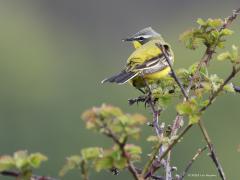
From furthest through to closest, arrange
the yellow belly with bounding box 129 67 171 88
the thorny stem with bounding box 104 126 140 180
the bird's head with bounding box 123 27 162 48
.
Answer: the bird's head with bounding box 123 27 162 48
the yellow belly with bounding box 129 67 171 88
the thorny stem with bounding box 104 126 140 180

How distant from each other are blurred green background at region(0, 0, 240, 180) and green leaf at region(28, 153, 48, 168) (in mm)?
18065

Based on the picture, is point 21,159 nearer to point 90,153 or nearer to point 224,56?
point 90,153

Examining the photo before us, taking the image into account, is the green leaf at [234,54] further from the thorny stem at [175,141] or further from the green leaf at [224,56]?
the thorny stem at [175,141]

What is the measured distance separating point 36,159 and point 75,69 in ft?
120

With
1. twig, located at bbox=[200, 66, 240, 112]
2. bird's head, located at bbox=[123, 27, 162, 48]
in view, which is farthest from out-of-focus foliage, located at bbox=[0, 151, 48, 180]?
bird's head, located at bbox=[123, 27, 162, 48]

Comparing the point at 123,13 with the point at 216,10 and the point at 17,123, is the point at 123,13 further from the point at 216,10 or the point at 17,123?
the point at 17,123

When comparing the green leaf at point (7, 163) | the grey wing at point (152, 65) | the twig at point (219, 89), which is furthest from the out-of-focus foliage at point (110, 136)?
the grey wing at point (152, 65)

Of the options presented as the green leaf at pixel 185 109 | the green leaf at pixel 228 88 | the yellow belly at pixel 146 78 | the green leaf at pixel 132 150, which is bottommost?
the green leaf at pixel 132 150

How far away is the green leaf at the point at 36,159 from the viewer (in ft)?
7.84

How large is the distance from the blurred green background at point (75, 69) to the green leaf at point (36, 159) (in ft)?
59.3

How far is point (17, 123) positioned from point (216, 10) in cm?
1158

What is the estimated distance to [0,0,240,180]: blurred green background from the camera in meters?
25.7

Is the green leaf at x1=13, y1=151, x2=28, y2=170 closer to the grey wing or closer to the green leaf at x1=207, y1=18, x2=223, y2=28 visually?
the green leaf at x1=207, y1=18, x2=223, y2=28

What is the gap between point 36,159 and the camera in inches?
94.9
